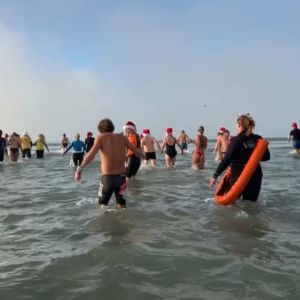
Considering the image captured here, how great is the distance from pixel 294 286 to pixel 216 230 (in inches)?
89.3

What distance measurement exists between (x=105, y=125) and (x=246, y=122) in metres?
2.31

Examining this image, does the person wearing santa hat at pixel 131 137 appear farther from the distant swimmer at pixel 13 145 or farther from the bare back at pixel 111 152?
the distant swimmer at pixel 13 145

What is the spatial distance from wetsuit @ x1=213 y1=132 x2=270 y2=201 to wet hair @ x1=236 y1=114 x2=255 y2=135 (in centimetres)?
11

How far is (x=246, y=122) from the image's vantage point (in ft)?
24.9

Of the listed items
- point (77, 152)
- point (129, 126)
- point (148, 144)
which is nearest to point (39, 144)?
point (77, 152)

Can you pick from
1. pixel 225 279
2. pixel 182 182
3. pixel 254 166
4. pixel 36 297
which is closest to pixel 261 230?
pixel 254 166

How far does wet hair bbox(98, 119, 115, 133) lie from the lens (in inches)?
296

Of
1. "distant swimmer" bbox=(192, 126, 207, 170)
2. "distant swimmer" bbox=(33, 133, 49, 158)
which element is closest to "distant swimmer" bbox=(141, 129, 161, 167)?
"distant swimmer" bbox=(192, 126, 207, 170)

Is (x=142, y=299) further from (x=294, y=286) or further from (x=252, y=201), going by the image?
(x=252, y=201)

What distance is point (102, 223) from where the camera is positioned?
6.86m

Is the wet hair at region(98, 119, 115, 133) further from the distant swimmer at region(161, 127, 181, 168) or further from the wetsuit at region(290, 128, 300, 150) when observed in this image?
the wetsuit at region(290, 128, 300, 150)

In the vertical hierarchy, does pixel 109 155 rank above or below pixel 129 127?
below

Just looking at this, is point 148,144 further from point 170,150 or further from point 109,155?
point 109,155

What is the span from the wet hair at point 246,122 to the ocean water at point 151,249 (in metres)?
1.33
